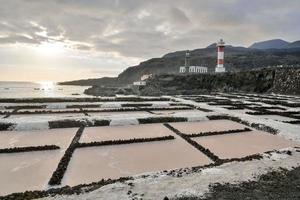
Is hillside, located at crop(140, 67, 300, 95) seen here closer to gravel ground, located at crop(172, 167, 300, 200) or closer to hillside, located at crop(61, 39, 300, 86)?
gravel ground, located at crop(172, 167, 300, 200)

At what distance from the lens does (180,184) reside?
5.87m

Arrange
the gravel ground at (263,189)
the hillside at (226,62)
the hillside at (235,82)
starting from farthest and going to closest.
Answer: the hillside at (226,62)
the hillside at (235,82)
the gravel ground at (263,189)

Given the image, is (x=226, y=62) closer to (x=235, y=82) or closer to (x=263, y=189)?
(x=235, y=82)

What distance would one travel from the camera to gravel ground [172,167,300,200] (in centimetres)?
533

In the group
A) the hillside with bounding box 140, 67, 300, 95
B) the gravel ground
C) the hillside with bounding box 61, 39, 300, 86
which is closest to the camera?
the gravel ground

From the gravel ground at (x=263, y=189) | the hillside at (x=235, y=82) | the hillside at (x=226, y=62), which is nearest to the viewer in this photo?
the gravel ground at (x=263, y=189)

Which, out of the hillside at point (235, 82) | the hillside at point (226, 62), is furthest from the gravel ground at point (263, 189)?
the hillside at point (226, 62)

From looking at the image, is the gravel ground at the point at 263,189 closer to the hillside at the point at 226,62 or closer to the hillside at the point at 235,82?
the hillside at the point at 235,82

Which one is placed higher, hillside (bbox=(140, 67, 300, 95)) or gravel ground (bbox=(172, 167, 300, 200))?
hillside (bbox=(140, 67, 300, 95))

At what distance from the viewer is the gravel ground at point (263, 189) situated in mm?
5332

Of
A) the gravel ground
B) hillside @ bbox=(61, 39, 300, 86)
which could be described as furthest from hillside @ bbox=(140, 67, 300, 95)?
hillside @ bbox=(61, 39, 300, 86)

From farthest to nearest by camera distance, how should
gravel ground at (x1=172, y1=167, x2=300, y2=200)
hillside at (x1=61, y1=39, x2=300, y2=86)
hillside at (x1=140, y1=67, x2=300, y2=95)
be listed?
hillside at (x1=61, y1=39, x2=300, y2=86), hillside at (x1=140, y1=67, x2=300, y2=95), gravel ground at (x1=172, y1=167, x2=300, y2=200)

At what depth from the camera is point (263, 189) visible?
5.72 metres

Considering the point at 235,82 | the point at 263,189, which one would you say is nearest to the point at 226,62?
the point at 235,82
